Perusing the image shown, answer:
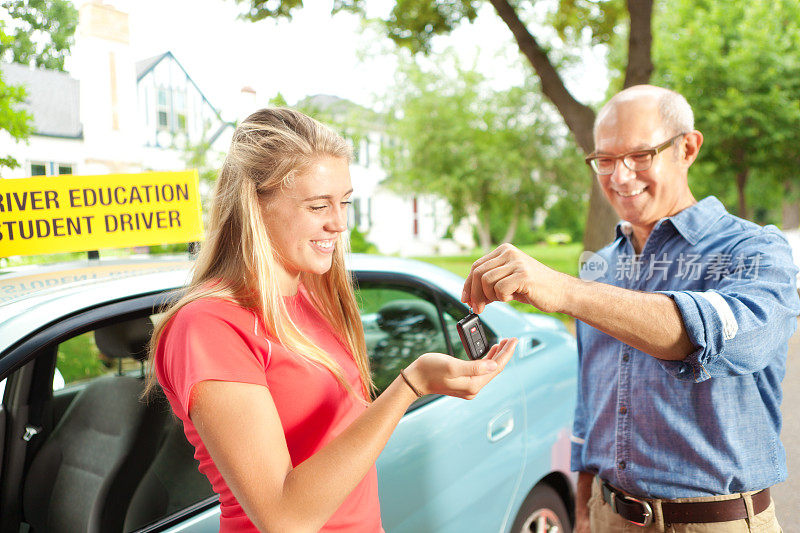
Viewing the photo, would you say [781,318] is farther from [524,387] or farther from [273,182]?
[524,387]

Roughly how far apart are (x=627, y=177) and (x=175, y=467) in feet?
5.69

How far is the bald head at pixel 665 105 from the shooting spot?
1843 millimetres

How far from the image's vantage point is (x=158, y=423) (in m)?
2.20

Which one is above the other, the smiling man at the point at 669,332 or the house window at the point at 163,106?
the house window at the point at 163,106

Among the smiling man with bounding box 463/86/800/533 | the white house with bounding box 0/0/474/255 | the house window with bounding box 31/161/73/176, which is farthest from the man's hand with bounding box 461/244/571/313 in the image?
the white house with bounding box 0/0/474/255

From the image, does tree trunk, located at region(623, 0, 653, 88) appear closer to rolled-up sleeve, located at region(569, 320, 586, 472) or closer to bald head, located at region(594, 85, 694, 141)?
bald head, located at region(594, 85, 694, 141)

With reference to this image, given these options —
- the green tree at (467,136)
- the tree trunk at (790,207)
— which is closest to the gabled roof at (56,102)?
the green tree at (467,136)

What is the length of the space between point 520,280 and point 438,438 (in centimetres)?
119

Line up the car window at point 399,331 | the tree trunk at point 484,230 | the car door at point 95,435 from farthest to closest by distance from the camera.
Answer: the tree trunk at point 484,230 < the car window at point 399,331 < the car door at point 95,435

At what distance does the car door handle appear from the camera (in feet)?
8.50

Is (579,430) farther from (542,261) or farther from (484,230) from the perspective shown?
(484,230)

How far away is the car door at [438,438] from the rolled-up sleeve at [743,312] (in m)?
1.06

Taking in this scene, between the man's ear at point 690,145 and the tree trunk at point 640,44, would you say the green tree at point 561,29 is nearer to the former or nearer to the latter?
the tree trunk at point 640,44

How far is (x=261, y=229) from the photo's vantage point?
56.8 inches
